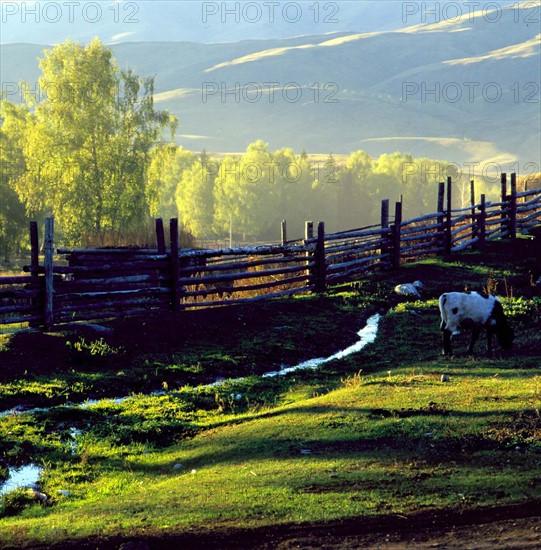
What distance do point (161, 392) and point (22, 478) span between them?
4.27m

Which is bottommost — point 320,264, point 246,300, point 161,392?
point 161,392

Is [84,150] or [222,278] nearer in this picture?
[222,278]

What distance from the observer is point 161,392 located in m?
13.6

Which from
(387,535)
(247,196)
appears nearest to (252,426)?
(387,535)

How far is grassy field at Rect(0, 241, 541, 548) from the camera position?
7422 millimetres

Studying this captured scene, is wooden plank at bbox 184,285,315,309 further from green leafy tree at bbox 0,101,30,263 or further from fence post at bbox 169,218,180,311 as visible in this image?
green leafy tree at bbox 0,101,30,263

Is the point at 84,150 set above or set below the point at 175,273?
above

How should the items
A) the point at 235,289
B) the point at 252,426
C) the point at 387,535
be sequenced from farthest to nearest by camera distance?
the point at 235,289, the point at 252,426, the point at 387,535

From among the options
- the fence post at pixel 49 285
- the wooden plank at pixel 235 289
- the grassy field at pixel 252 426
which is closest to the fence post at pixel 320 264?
the wooden plank at pixel 235 289

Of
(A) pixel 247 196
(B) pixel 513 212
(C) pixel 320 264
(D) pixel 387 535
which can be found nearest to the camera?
(D) pixel 387 535

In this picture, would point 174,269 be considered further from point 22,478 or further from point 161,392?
point 22,478

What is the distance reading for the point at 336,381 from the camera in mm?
14102

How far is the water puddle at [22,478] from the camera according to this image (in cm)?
915

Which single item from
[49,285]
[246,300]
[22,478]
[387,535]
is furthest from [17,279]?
[387,535]
